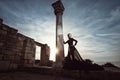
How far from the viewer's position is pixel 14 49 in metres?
5.14

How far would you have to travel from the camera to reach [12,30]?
511cm

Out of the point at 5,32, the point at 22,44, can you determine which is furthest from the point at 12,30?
the point at 22,44

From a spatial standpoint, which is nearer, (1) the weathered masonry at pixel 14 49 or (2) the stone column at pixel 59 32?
(1) the weathered masonry at pixel 14 49

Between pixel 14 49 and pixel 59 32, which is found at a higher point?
pixel 59 32

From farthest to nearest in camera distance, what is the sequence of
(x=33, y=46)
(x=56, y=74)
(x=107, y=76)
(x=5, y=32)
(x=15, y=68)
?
(x=33, y=46)
(x=15, y=68)
(x=5, y=32)
(x=56, y=74)
(x=107, y=76)

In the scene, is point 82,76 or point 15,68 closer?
point 82,76

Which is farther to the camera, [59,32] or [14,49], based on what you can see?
[59,32]

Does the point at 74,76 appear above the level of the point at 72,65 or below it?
below

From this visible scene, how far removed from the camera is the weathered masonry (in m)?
4.54

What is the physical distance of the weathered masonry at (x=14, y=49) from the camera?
4.54m

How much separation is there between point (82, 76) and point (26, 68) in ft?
11.5

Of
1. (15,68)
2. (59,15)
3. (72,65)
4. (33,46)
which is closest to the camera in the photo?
(72,65)

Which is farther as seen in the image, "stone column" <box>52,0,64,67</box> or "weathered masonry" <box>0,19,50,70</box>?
"stone column" <box>52,0,64,67</box>

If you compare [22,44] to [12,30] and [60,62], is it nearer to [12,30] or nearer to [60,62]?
[12,30]
